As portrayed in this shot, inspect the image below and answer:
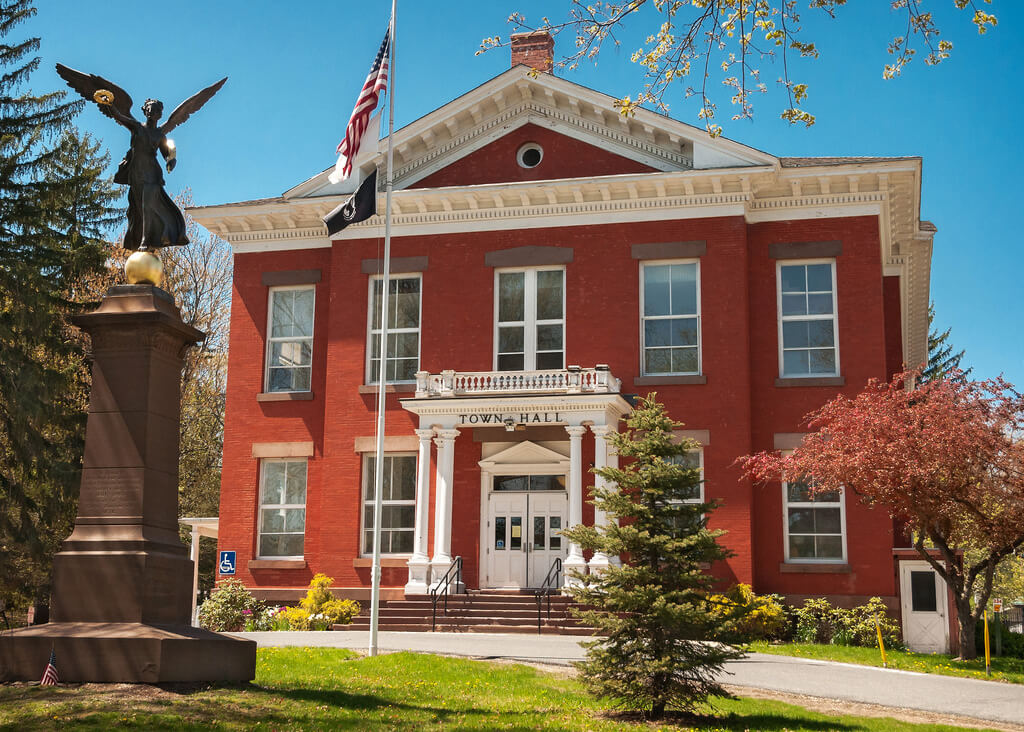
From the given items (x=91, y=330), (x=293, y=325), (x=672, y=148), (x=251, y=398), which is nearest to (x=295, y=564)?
(x=251, y=398)

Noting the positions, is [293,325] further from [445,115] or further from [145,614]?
[145,614]

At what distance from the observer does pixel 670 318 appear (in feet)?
85.5

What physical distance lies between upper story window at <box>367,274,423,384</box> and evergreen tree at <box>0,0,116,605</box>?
8181 millimetres

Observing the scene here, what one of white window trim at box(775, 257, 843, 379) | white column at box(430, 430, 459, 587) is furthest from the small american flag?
white window trim at box(775, 257, 843, 379)

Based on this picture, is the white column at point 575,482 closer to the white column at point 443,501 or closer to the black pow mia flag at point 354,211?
the white column at point 443,501

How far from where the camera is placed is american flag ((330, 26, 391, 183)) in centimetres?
2139

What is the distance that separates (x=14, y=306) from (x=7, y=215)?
8.83ft

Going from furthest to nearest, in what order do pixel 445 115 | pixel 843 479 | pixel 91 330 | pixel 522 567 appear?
pixel 445 115, pixel 522 567, pixel 843 479, pixel 91 330

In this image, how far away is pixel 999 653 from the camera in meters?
23.8

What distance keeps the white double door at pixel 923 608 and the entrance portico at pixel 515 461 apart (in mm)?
6538

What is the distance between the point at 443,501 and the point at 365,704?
45.2ft

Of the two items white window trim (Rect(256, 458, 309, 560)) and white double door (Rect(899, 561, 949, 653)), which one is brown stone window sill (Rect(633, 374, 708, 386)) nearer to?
white double door (Rect(899, 561, 949, 653))

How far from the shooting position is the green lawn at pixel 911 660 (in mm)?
18500

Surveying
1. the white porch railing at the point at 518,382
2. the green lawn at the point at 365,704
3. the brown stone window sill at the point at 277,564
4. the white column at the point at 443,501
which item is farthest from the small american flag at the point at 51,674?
the brown stone window sill at the point at 277,564
